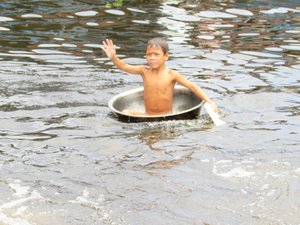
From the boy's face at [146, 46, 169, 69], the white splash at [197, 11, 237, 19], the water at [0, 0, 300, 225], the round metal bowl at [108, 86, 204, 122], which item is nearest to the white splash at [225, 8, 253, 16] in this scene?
the white splash at [197, 11, 237, 19]

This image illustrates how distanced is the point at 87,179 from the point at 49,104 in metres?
2.78

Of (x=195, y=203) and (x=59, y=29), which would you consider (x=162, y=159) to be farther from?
(x=59, y=29)

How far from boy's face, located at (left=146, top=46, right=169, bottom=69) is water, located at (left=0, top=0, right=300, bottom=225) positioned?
2.53ft

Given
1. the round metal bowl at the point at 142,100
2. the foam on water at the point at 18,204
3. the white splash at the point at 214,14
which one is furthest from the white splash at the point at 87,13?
the foam on water at the point at 18,204

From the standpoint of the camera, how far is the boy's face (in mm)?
7223

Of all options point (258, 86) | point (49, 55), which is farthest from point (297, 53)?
point (49, 55)

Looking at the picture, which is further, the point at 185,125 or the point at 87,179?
the point at 185,125

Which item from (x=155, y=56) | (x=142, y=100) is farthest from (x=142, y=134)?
(x=142, y=100)

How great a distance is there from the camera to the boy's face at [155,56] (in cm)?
722

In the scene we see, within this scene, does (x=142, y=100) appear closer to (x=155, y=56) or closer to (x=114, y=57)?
(x=114, y=57)

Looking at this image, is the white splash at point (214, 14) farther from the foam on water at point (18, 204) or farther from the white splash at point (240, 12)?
the foam on water at point (18, 204)

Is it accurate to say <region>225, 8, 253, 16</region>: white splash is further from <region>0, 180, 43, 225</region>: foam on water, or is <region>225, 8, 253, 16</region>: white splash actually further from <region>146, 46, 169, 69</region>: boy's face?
<region>0, 180, 43, 225</region>: foam on water

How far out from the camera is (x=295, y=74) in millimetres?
9758

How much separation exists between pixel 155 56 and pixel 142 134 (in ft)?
3.20
